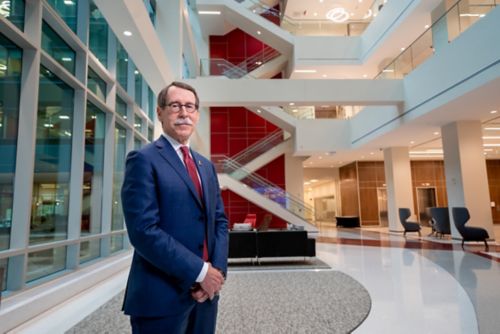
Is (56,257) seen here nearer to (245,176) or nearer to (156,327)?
(156,327)

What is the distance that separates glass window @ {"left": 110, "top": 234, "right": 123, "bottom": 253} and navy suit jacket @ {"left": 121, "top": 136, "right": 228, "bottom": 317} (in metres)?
6.82

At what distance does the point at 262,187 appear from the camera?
15258 mm

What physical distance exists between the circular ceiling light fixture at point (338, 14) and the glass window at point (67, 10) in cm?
1292

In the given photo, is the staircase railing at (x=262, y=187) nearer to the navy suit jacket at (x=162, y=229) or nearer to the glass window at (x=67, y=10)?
the glass window at (x=67, y=10)

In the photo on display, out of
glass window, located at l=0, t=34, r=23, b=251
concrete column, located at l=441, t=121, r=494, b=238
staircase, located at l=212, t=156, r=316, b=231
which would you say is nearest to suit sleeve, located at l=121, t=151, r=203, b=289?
glass window, located at l=0, t=34, r=23, b=251

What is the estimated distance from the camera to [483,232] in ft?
29.8

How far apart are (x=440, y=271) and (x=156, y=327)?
21.0 ft

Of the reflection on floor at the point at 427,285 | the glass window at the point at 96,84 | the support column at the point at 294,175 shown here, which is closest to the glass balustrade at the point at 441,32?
the reflection on floor at the point at 427,285

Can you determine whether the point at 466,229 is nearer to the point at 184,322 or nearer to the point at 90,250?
the point at 90,250

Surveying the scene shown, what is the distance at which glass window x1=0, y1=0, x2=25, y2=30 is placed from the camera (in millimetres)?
3658

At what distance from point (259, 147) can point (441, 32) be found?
972 cm

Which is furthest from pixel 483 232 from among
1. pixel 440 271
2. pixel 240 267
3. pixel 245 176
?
pixel 245 176

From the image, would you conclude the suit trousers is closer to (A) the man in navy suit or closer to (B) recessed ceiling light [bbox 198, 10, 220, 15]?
(A) the man in navy suit

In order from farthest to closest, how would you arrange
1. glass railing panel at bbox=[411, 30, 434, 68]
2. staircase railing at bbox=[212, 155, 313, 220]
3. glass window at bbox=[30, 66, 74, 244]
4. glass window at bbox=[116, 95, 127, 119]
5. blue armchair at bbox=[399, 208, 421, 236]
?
1. staircase railing at bbox=[212, 155, 313, 220]
2. blue armchair at bbox=[399, 208, 421, 236]
3. glass railing panel at bbox=[411, 30, 434, 68]
4. glass window at bbox=[116, 95, 127, 119]
5. glass window at bbox=[30, 66, 74, 244]
